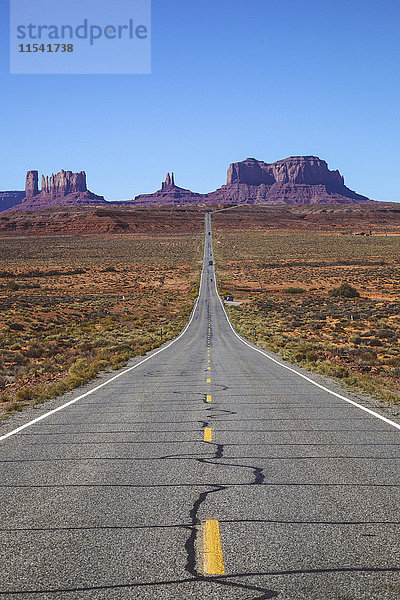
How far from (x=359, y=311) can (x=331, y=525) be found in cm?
4878

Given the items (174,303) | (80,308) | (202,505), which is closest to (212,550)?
(202,505)

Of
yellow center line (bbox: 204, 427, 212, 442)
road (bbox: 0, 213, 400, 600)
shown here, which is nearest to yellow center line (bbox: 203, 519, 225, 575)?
road (bbox: 0, 213, 400, 600)

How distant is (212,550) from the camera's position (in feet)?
15.4

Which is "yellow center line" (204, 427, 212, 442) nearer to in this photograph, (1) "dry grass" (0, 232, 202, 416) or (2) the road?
(2) the road

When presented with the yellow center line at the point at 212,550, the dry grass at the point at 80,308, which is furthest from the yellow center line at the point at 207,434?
the dry grass at the point at 80,308

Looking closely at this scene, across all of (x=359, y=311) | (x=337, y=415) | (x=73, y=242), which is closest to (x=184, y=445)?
(x=337, y=415)

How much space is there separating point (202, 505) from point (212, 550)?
3.95 feet

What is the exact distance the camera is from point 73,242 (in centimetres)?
15775

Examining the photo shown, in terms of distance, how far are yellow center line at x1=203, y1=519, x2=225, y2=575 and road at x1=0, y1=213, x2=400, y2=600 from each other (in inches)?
0.7

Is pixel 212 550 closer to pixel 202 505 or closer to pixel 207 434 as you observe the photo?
pixel 202 505

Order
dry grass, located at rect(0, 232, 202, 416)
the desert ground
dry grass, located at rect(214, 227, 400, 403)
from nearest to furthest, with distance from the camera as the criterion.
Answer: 1. dry grass, located at rect(0, 232, 202, 416)
2. the desert ground
3. dry grass, located at rect(214, 227, 400, 403)

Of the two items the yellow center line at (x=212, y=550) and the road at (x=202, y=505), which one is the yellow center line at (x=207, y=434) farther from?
the yellow center line at (x=212, y=550)

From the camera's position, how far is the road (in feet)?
13.8

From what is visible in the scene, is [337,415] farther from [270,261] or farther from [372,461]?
[270,261]
